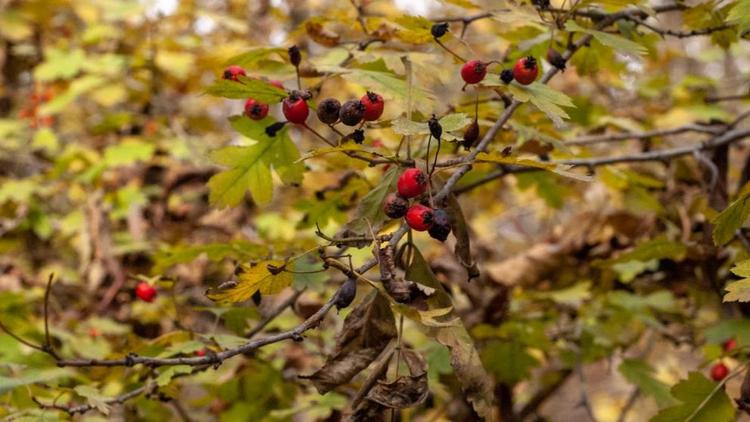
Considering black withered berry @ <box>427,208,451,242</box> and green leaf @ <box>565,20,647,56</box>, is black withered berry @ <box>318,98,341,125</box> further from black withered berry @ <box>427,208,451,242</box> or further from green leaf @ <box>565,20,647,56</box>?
green leaf @ <box>565,20,647,56</box>

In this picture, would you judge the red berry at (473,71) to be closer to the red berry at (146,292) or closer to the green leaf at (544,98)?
the green leaf at (544,98)

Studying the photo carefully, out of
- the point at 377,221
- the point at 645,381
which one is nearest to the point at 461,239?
the point at 377,221

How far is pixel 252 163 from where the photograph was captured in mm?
1909

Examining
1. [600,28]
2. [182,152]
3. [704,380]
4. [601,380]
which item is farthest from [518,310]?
[601,380]

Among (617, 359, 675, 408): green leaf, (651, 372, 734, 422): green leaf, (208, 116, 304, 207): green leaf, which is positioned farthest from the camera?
(617, 359, 675, 408): green leaf

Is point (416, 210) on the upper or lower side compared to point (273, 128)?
upper

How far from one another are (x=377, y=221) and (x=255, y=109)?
47 cm

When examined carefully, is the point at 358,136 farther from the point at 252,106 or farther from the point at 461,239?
the point at 252,106

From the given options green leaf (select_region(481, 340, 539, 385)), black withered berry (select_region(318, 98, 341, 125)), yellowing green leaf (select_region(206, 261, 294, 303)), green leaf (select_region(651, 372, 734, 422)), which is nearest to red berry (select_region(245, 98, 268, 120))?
black withered berry (select_region(318, 98, 341, 125))

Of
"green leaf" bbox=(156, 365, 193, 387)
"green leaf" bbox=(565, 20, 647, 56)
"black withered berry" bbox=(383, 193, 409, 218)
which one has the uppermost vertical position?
"green leaf" bbox=(565, 20, 647, 56)

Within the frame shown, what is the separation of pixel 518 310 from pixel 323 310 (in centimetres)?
189

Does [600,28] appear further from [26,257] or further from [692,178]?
[26,257]

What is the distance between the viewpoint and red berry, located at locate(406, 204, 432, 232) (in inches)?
48.6

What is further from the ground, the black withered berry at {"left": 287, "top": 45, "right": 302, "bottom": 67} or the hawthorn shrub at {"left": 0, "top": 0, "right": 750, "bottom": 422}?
the black withered berry at {"left": 287, "top": 45, "right": 302, "bottom": 67}
